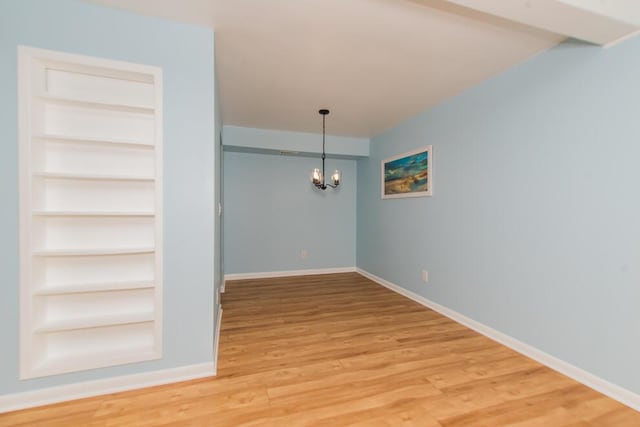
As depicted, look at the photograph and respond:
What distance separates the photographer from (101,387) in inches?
67.4

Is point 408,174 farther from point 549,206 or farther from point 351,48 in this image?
point 351,48

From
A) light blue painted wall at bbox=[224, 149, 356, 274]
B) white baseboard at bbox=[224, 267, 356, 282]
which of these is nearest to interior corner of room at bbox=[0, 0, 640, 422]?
light blue painted wall at bbox=[224, 149, 356, 274]

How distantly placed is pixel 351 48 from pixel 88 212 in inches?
84.5

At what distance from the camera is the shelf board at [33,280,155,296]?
1654mm

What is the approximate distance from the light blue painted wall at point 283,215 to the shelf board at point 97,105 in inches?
108

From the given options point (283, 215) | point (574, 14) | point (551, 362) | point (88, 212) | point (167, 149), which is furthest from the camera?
point (283, 215)

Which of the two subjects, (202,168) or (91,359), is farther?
(202,168)

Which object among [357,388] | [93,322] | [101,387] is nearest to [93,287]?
[93,322]

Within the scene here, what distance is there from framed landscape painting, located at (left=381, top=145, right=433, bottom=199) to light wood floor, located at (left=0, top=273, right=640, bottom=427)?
1610 millimetres

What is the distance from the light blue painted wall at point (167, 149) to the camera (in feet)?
5.11

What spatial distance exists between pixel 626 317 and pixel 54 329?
137 inches

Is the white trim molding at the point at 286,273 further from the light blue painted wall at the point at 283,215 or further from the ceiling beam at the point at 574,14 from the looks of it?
the ceiling beam at the point at 574,14

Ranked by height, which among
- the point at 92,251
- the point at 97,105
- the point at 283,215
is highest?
the point at 97,105

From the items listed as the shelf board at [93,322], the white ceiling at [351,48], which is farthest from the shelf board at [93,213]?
the white ceiling at [351,48]
